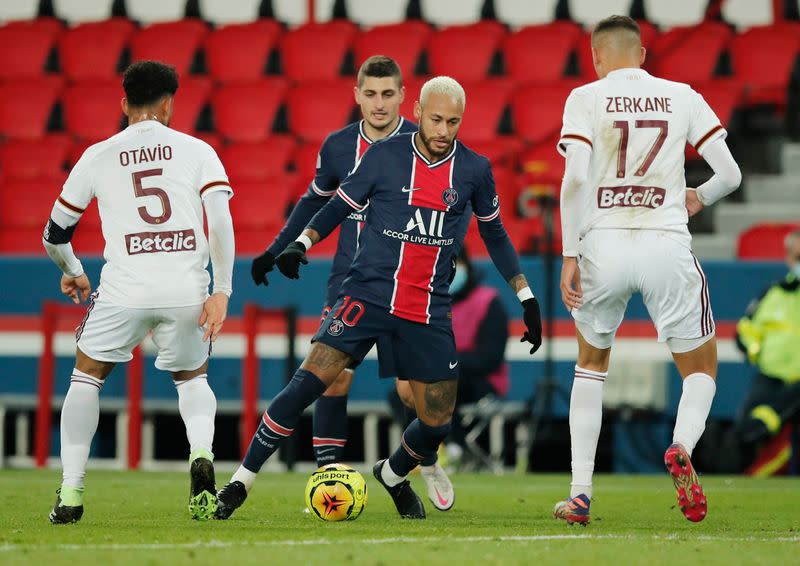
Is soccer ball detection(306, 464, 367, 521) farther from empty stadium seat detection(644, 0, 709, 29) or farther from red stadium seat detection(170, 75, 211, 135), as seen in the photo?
empty stadium seat detection(644, 0, 709, 29)

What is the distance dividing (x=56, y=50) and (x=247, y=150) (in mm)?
3186

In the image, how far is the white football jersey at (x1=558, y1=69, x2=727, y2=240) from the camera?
622 cm

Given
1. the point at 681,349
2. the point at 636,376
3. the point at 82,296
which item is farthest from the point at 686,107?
the point at 636,376

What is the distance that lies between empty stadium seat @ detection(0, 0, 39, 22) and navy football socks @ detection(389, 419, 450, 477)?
1167cm

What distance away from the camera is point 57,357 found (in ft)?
Answer: 40.7

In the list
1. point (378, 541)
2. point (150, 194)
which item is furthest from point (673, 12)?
point (378, 541)

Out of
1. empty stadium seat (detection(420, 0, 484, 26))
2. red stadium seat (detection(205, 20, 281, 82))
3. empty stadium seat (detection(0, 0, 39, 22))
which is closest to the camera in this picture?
red stadium seat (detection(205, 20, 281, 82))

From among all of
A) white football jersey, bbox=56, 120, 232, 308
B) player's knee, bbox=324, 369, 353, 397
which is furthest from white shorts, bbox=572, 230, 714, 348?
white football jersey, bbox=56, 120, 232, 308

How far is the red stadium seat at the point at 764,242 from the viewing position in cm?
1250

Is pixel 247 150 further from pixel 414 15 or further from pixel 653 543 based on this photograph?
pixel 653 543

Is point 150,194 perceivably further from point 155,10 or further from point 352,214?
point 155,10

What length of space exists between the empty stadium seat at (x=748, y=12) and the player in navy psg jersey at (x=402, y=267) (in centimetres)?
1047

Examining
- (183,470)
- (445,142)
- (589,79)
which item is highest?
(589,79)

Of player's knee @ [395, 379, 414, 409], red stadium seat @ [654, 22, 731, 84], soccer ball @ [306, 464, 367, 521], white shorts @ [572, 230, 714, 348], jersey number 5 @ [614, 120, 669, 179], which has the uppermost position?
red stadium seat @ [654, 22, 731, 84]
